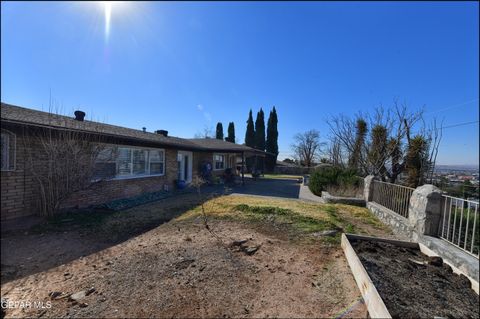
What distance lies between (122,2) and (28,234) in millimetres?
5448

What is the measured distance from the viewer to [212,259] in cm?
403

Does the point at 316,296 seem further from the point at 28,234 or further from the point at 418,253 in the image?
the point at 28,234

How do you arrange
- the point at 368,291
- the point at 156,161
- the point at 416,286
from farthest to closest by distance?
the point at 156,161, the point at 416,286, the point at 368,291

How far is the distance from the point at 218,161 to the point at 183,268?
15.2 m

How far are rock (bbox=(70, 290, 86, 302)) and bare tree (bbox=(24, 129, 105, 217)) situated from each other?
4344 mm

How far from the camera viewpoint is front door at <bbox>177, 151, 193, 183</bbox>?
1402cm

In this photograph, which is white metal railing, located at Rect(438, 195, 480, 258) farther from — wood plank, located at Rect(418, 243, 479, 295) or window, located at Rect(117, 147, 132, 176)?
window, located at Rect(117, 147, 132, 176)

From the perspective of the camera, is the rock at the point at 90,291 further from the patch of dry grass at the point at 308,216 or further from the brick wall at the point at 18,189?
the brick wall at the point at 18,189

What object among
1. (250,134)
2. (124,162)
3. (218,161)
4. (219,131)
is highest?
(219,131)

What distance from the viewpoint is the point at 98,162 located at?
7727 millimetres

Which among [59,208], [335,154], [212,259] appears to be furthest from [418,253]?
[335,154]

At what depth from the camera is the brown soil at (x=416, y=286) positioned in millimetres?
2666

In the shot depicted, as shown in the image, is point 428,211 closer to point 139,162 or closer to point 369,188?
point 369,188

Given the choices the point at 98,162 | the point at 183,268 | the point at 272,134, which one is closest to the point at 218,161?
the point at 98,162
